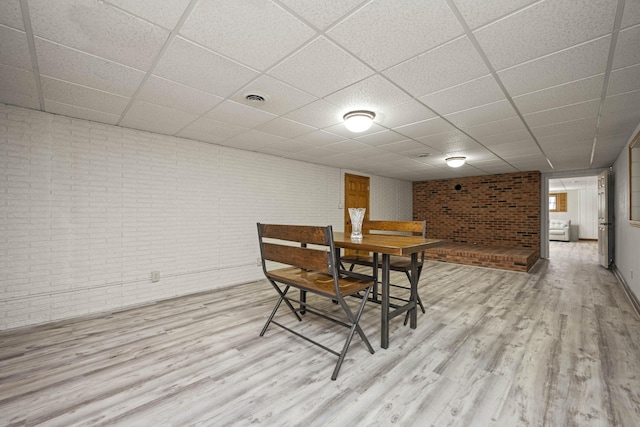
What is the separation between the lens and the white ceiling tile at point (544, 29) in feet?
4.65

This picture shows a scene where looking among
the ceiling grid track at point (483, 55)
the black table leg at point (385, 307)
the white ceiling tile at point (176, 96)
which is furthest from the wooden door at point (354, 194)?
the white ceiling tile at point (176, 96)

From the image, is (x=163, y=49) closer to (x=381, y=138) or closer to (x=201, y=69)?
(x=201, y=69)

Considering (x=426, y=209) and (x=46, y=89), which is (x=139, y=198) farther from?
(x=426, y=209)

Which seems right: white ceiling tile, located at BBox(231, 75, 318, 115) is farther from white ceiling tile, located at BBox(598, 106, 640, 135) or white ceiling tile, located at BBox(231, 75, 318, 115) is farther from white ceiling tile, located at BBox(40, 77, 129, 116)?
white ceiling tile, located at BBox(598, 106, 640, 135)

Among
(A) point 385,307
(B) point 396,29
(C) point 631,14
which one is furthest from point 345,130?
(C) point 631,14

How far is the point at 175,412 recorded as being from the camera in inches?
62.3

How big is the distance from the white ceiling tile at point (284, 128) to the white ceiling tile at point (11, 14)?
2.02m

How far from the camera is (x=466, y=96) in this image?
250 cm

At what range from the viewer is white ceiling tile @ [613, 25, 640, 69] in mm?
1589

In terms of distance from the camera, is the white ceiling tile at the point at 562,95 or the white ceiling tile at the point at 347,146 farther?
the white ceiling tile at the point at 347,146

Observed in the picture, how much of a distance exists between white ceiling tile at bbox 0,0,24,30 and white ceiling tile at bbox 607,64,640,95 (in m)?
3.89

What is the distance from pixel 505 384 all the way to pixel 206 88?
3.27 m

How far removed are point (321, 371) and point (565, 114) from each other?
11.8ft

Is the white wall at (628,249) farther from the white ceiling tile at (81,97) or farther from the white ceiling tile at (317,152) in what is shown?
the white ceiling tile at (81,97)
